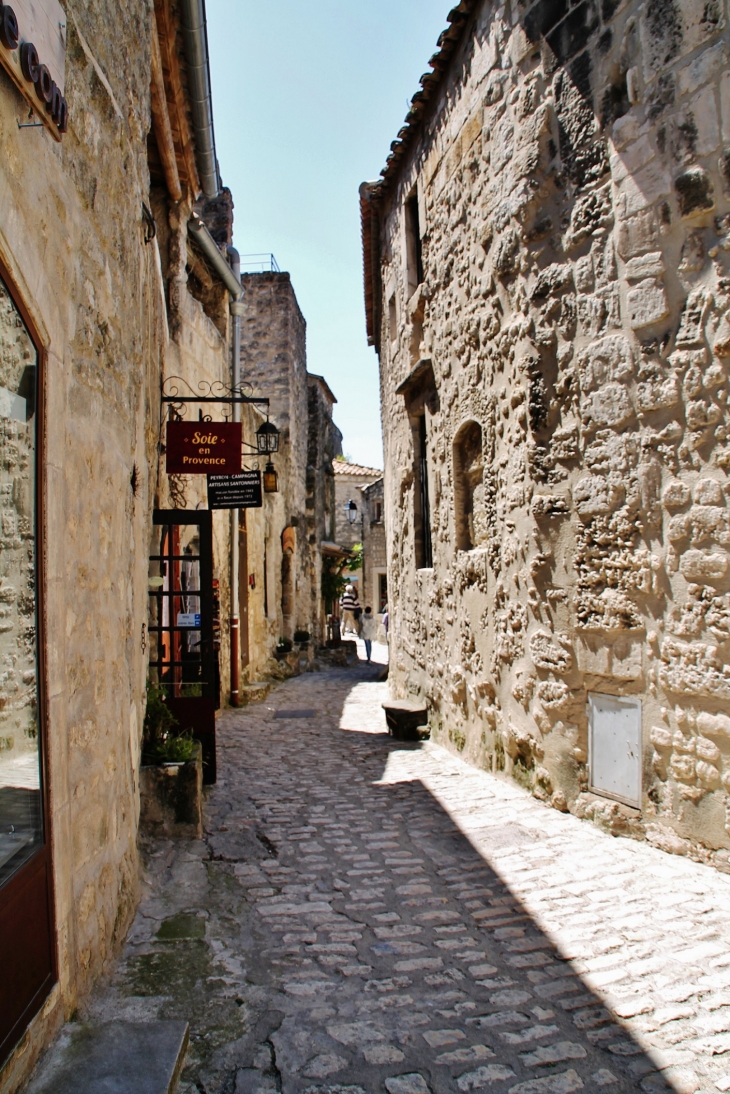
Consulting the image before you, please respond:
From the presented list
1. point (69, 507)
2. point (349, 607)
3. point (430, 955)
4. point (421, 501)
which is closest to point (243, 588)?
point (421, 501)

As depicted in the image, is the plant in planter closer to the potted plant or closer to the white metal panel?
the potted plant

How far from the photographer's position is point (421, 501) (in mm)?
8789

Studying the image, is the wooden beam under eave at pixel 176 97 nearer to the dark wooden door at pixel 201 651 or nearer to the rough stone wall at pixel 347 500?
the dark wooden door at pixel 201 651

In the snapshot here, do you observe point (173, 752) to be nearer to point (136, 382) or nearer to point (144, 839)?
point (144, 839)

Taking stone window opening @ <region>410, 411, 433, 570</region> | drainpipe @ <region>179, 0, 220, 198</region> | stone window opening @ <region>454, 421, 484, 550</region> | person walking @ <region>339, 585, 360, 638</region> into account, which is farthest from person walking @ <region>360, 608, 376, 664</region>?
drainpipe @ <region>179, 0, 220, 198</region>

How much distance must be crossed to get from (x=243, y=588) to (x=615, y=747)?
8.98 metres

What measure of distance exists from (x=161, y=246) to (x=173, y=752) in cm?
575

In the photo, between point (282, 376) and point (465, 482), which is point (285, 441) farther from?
point (465, 482)

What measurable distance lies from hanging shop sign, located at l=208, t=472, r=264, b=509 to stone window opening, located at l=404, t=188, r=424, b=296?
305 centimetres

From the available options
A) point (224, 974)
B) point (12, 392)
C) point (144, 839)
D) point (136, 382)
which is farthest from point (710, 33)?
point (144, 839)

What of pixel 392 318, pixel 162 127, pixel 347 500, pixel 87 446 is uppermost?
pixel 162 127

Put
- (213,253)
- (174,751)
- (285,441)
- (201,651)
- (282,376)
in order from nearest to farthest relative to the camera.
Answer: (174,751)
(201,651)
(213,253)
(285,441)
(282,376)

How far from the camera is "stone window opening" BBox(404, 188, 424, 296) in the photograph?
29.4 ft

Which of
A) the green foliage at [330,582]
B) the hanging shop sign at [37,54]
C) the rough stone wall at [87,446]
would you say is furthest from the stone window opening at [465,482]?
the green foliage at [330,582]
